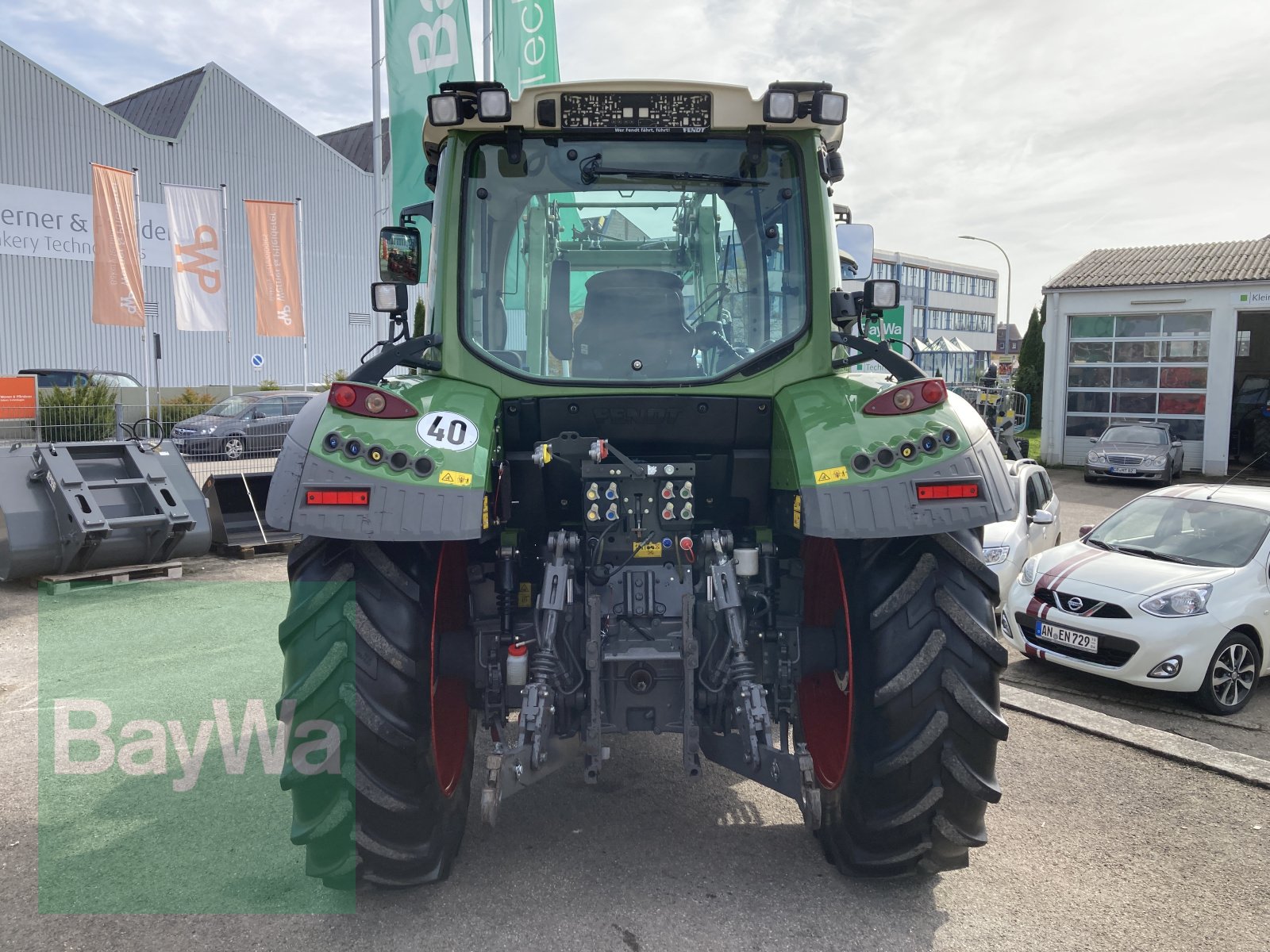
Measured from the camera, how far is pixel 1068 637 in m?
7.34

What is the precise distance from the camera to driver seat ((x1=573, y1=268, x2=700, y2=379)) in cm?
384

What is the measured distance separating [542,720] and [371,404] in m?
1.23

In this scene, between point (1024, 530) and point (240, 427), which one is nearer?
point (1024, 530)

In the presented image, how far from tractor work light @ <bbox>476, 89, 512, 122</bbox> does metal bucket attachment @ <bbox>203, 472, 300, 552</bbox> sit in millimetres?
7980

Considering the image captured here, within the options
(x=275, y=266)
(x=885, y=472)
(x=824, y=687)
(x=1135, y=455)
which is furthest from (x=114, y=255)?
(x=1135, y=455)

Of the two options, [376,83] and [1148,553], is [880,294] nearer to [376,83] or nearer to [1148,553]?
[1148,553]

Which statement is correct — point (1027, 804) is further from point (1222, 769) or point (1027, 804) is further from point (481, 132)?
point (481, 132)

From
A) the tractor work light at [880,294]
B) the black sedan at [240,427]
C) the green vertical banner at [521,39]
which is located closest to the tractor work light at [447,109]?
the tractor work light at [880,294]

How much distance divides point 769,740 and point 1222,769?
3.18m

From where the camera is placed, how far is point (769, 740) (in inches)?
130

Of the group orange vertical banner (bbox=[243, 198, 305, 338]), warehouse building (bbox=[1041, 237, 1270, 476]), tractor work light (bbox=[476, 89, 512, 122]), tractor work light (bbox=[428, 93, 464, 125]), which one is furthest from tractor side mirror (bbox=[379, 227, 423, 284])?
warehouse building (bbox=[1041, 237, 1270, 476])

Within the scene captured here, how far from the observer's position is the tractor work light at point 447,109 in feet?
12.0

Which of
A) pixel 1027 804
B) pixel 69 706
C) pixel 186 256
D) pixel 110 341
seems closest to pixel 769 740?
pixel 1027 804

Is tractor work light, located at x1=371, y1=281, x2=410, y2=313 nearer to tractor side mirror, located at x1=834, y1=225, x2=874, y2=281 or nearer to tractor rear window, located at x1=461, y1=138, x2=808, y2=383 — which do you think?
tractor rear window, located at x1=461, y1=138, x2=808, y2=383
